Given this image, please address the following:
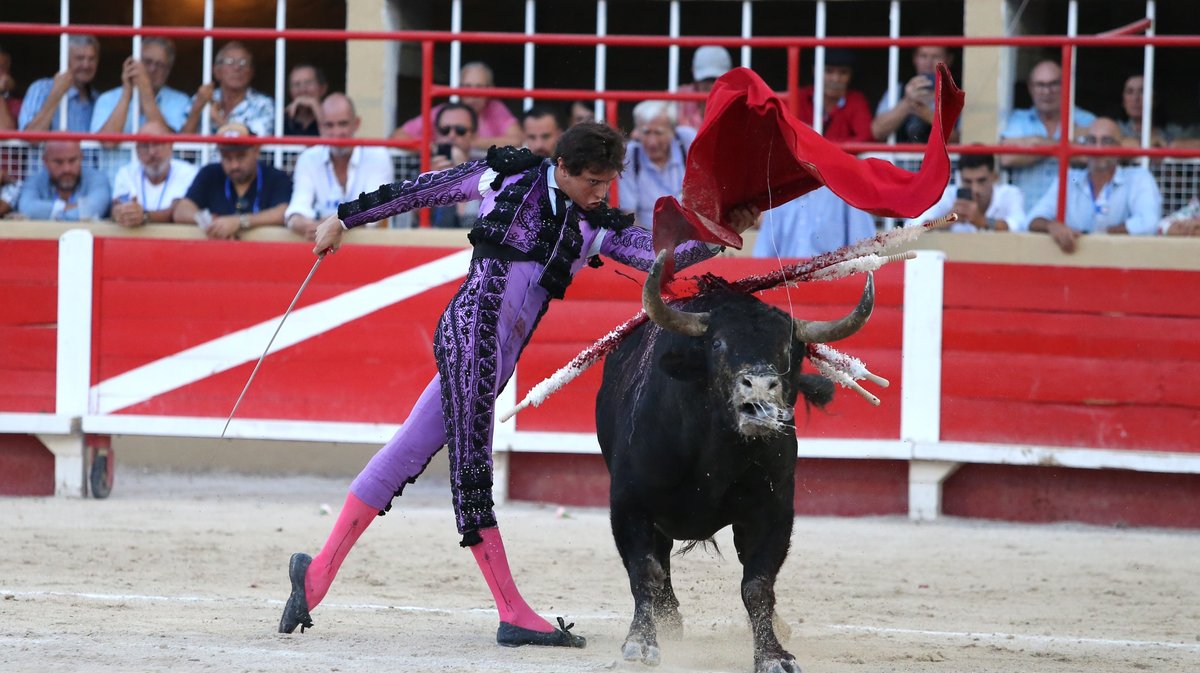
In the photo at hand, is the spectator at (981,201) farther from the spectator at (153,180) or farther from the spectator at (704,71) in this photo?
the spectator at (153,180)

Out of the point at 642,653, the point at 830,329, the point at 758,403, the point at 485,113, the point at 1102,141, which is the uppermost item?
the point at 485,113

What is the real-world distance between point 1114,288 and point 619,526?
363 cm

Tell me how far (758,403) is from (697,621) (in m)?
1.38

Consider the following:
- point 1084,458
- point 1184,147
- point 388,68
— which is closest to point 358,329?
point 388,68

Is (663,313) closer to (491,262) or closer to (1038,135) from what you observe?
(491,262)

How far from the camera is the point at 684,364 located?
3.75 metres

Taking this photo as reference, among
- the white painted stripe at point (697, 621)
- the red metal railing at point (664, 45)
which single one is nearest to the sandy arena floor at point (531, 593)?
the white painted stripe at point (697, 621)

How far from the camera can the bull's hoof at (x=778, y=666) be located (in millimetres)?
3703

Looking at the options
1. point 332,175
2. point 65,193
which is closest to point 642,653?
point 332,175

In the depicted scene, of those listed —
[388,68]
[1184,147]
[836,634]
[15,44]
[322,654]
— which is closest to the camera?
[322,654]

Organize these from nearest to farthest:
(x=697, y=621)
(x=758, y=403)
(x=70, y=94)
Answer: (x=758, y=403) < (x=697, y=621) < (x=70, y=94)

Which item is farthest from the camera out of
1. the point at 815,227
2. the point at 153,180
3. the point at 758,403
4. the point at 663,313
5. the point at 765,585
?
the point at 153,180

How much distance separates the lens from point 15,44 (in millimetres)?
10336

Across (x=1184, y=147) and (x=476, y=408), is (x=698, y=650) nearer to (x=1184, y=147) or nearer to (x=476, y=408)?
(x=476, y=408)
